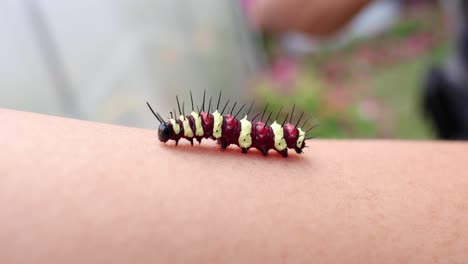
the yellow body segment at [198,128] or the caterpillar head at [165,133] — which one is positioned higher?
the caterpillar head at [165,133]

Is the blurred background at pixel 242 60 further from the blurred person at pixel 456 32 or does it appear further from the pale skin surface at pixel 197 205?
the pale skin surface at pixel 197 205

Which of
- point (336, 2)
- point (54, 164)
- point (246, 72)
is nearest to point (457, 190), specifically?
point (54, 164)

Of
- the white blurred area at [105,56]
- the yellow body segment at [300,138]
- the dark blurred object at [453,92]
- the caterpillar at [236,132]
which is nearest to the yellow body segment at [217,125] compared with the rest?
the caterpillar at [236,132]

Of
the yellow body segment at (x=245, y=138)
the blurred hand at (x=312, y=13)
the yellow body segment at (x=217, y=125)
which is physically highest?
the blurred hand at (x=312, y=13)

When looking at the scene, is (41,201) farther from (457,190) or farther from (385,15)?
(385,15)

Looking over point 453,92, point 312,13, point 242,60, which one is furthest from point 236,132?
point 242,60

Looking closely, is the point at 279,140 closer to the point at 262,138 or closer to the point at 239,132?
the point at 262,138

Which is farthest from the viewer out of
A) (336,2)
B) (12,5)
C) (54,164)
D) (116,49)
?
(116,49)
